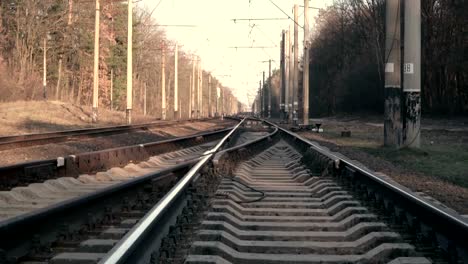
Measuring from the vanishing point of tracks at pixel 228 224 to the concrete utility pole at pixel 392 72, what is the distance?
920cm

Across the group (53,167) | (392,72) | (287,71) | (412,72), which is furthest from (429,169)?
(287,71)

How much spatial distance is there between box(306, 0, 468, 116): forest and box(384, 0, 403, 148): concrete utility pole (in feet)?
80.3

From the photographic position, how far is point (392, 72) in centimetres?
1833

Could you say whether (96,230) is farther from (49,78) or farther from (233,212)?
(49,78)

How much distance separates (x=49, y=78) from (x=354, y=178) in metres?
59.4

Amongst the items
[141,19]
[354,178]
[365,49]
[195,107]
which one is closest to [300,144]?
[354,178]

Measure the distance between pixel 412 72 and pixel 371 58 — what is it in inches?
1829

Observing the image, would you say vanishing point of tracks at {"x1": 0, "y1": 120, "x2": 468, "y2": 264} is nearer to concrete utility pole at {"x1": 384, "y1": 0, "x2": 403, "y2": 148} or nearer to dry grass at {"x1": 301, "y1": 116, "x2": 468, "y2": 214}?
dry grass at {"x1": 301, "y1": 116, "x2": 468, "y2": 214}

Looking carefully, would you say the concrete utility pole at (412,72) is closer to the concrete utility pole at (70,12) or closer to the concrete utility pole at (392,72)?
the concrete utility pole at (392,72)

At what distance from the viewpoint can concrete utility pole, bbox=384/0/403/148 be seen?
1812 cm

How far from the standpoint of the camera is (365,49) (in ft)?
213

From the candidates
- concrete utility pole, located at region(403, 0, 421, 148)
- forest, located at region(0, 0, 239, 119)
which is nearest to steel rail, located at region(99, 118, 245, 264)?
concrete utility pole, located at region(403, 0, 421, 148)

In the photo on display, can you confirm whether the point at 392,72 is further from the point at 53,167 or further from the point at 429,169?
the point at 53,167

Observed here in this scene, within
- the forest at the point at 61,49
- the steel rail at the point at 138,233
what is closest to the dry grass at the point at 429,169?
the steel rail at the point at 138,233
